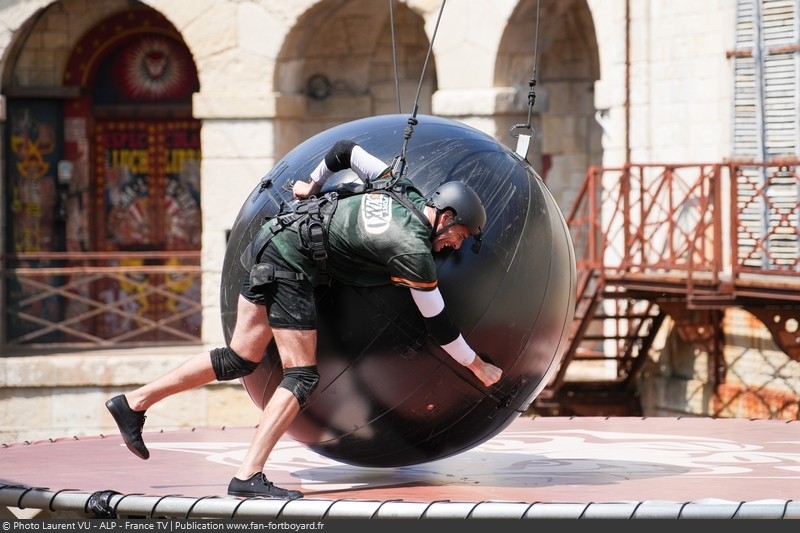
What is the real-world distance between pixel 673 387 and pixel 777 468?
25.0 ft

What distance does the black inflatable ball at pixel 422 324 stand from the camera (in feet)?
26.5

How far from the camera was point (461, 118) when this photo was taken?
58.0 feet

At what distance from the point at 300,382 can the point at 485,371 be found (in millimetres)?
792

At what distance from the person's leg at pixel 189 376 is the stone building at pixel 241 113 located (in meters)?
5.83

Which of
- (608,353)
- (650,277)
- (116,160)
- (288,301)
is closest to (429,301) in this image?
(288,301)

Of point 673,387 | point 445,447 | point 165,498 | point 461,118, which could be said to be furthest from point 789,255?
point 165,498

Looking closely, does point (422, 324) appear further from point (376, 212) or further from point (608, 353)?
point (608, 353)

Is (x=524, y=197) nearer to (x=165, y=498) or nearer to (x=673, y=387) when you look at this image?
(x=165, y=498)

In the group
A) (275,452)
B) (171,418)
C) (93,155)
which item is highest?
(93,155)

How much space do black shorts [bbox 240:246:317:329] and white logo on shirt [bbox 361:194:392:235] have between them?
0.37 meters

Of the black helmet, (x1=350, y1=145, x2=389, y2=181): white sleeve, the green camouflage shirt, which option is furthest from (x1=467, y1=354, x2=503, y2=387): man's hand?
(x1=350, y1=145, x2=389, y2=181): white sleeve

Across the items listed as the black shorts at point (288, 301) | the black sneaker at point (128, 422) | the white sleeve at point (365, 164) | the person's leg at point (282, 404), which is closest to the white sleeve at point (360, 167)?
the white sleeve at point (365, 164)

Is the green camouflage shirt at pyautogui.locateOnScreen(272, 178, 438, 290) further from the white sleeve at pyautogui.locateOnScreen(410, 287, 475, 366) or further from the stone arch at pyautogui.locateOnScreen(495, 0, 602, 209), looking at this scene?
the stone arch at pyautogui.locateOnScreen(495, 0, 602, 209)

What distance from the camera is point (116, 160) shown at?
21109mm
